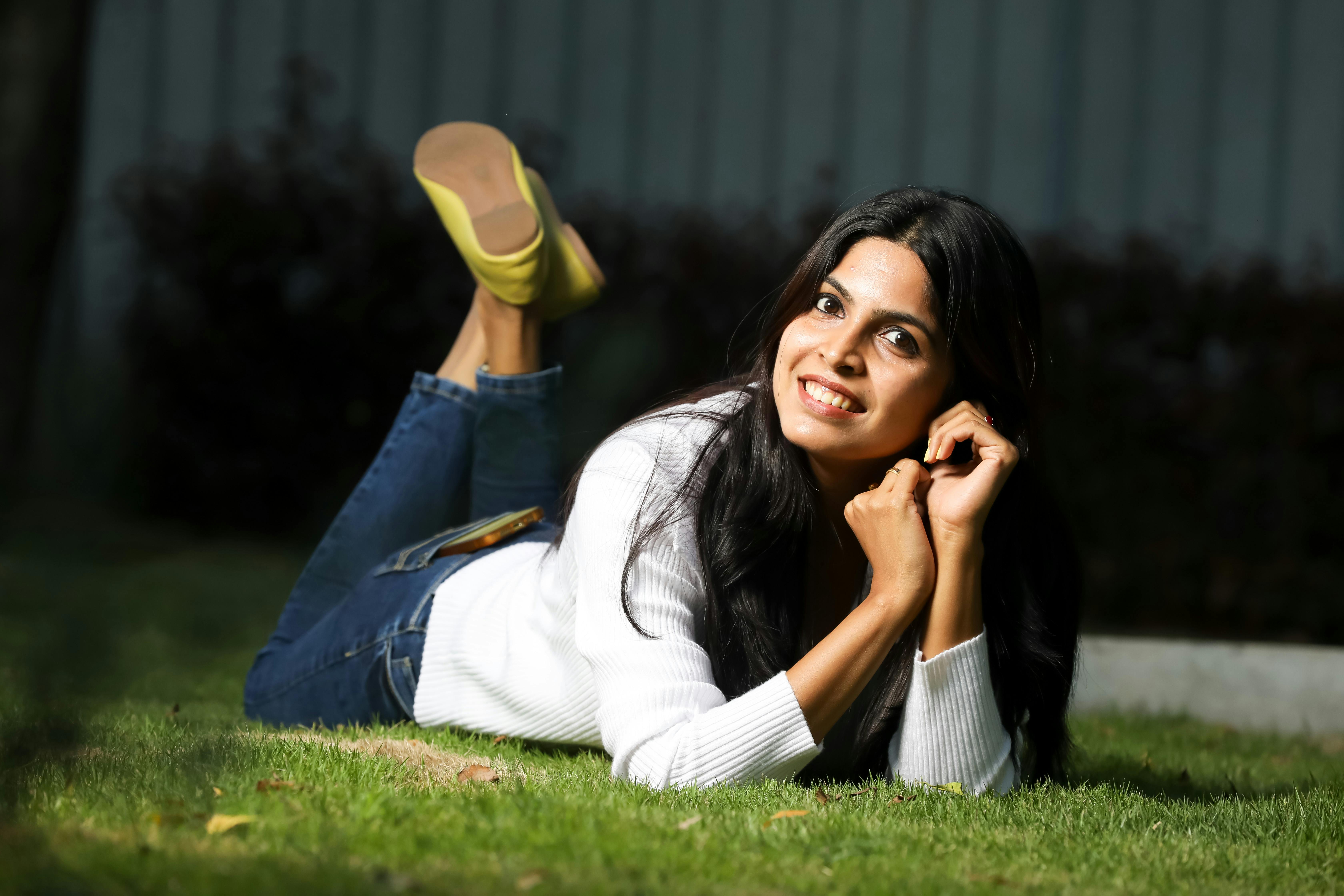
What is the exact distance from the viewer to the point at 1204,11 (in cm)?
603

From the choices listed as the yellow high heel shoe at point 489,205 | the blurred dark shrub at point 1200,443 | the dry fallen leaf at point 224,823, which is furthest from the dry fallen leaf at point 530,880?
the blurred dark shrub at point 1200,443

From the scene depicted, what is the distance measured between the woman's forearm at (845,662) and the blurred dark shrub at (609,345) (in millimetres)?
3536

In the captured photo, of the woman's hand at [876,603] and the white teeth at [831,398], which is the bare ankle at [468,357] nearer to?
the white teeth at [831,398]

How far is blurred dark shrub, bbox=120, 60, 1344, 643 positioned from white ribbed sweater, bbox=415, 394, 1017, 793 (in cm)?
315

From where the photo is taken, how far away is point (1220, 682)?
174 inches

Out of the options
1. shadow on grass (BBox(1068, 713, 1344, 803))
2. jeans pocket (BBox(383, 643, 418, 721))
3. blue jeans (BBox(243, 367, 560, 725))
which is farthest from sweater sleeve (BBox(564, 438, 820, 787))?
shadow on grass (BBox(1068, 713, 1344, 803))

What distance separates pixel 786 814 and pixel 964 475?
0.89 m

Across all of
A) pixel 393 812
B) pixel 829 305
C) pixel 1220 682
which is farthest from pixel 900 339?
pixel 1220 682

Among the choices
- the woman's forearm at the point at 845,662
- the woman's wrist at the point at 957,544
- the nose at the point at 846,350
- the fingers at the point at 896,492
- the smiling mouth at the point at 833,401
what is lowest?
the woman's forearm at the point at 845,662

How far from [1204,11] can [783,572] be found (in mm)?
5100

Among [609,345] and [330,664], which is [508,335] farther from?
[609,345]

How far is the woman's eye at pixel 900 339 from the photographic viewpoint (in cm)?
239

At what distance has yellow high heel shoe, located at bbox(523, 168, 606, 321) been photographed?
3.27m

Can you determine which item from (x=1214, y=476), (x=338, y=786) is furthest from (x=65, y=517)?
(x=1214, y=476)
